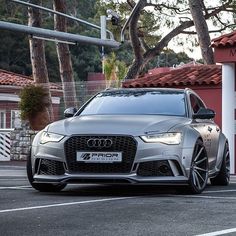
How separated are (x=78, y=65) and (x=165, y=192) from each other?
55351 millimetres

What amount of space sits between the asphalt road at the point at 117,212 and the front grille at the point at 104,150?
358 mm

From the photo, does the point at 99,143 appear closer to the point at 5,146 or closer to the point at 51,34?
the point at 51,34

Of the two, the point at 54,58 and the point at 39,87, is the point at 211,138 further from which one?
the point at 54,58

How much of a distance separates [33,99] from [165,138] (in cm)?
1556

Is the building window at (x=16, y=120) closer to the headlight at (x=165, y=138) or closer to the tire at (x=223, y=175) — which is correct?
the tire at (x=223, y=175)

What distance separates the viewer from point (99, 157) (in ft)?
32.2

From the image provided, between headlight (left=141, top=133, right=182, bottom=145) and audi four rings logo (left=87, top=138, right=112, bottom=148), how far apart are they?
0.44m

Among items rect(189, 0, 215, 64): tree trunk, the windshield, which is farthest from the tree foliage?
the windshield

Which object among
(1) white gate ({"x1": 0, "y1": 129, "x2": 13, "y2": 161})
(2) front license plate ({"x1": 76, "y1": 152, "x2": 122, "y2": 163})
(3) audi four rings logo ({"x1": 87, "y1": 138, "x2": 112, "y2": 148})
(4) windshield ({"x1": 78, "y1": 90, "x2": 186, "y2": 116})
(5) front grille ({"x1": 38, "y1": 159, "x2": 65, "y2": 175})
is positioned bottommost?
(1) white gate ({"x1": 0, "y1": 129, "x2": 13, "y2": 161})

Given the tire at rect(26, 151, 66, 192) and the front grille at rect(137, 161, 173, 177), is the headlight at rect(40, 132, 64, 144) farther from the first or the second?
the front grille at rect(137, 161, 173, 177)

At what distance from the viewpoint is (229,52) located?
17.2 metres

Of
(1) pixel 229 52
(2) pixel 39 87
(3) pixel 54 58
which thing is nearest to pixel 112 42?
(2) pixel 39 87

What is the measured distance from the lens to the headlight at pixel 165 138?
979 cm

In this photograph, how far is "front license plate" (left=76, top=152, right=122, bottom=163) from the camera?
9.80m
